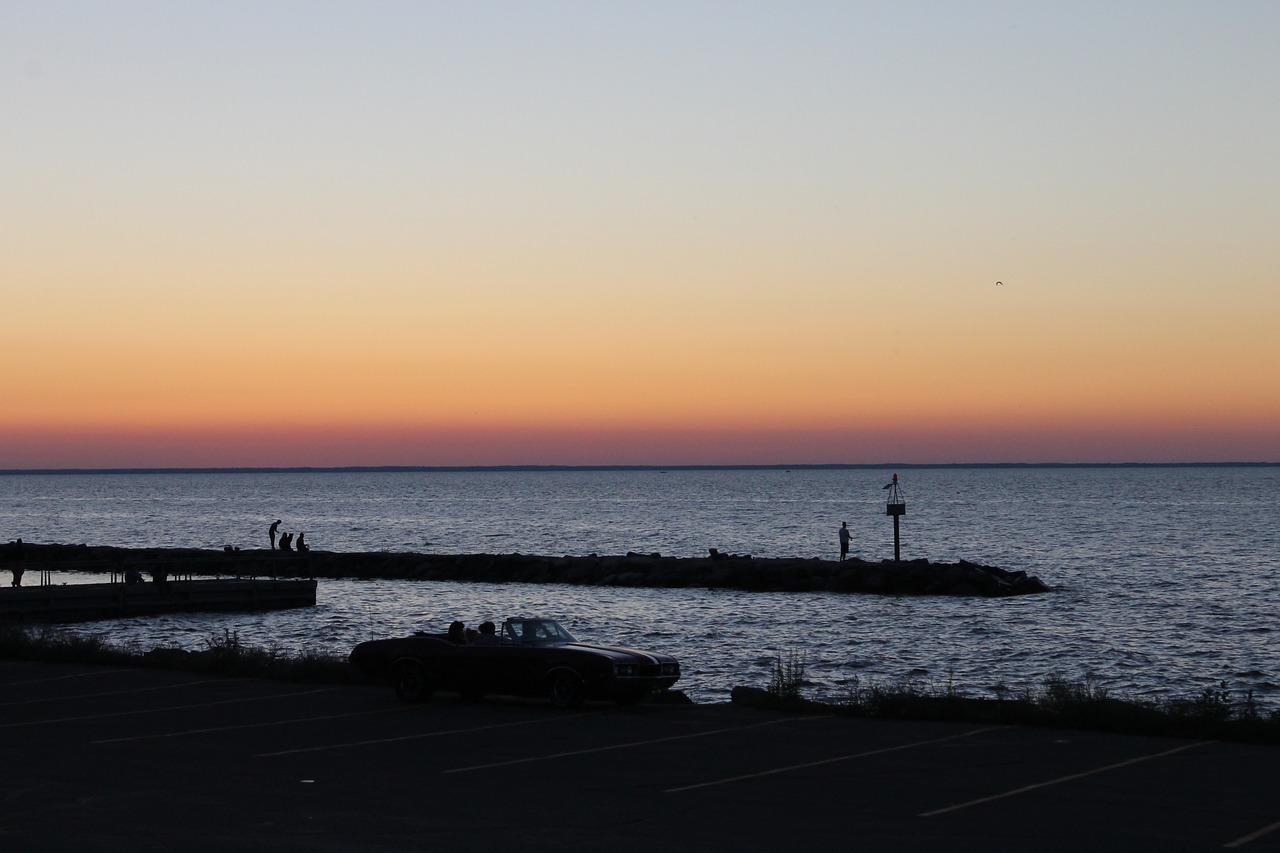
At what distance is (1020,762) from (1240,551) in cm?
8004

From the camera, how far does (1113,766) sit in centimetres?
1532

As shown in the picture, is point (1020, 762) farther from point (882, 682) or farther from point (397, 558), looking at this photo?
point (397, 558)

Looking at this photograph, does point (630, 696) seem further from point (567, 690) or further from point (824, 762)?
point (824, 762)

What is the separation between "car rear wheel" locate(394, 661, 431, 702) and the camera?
21.7m

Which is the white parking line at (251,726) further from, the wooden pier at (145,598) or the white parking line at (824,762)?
the wooden pier at (145,598)

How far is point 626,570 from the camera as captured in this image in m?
72.7

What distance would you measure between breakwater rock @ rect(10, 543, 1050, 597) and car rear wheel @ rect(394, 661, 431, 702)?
122 ft

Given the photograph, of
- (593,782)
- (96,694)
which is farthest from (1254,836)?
(96,694)

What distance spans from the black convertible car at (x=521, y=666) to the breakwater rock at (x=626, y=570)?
37150mm

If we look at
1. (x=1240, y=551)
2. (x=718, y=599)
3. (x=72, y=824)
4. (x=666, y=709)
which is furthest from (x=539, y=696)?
(x=1240, y=551)

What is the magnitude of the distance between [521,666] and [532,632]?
25.4 inches

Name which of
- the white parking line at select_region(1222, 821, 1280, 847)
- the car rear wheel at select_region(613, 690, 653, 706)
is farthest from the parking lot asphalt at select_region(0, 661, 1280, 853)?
the car rear wheel at select_region(613, 690, 653, 706)

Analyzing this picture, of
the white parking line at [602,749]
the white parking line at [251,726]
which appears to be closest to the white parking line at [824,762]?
the white parking line at [602,749]

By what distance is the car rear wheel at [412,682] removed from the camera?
2170cm
